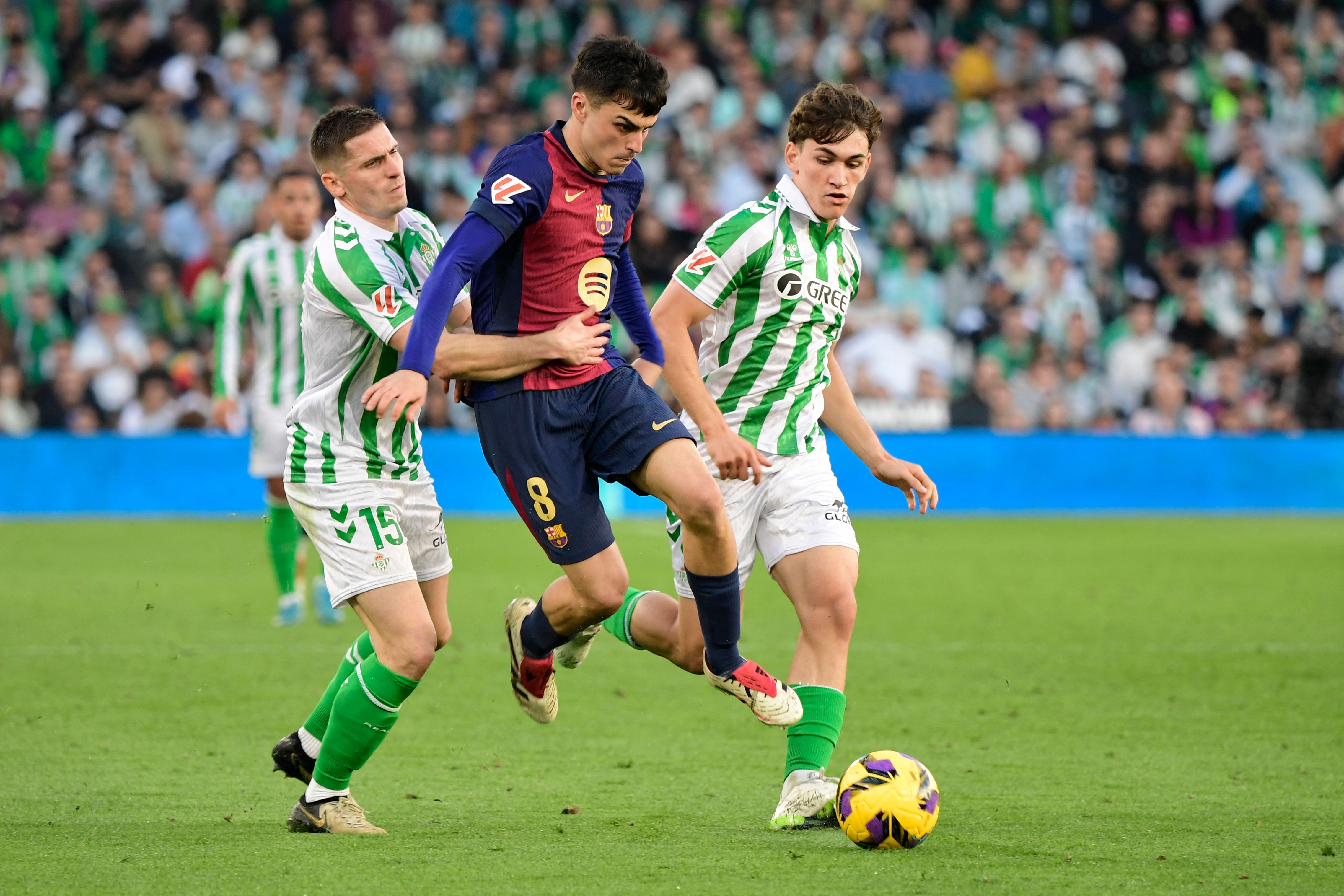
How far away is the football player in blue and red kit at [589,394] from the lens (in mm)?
4484

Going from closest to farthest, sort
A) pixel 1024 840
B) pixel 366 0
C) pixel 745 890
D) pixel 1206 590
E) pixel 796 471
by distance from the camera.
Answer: pixel 745 890 → pixel 1024 840 → pixel 796 471 → pixel 1206 590 → pixel 366 0

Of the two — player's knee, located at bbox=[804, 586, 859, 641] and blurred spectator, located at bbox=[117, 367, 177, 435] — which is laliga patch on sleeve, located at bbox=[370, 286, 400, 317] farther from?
blurred spectator, located at bbox=[117, 367, 177, 435]

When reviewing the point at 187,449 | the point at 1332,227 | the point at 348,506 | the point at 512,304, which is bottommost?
the point at 187,449

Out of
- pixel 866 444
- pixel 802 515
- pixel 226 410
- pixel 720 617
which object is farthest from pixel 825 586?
pixel 226 410

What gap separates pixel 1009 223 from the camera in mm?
18906

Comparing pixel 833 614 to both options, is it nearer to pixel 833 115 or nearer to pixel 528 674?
pixel 528 674

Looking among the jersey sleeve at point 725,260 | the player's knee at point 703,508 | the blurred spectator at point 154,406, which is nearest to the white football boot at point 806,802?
the player's knee at point 703,508

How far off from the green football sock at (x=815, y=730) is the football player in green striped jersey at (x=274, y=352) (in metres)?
4.64

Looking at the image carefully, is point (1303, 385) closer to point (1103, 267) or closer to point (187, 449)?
point (1103, 267)

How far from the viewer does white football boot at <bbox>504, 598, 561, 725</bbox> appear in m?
5.20

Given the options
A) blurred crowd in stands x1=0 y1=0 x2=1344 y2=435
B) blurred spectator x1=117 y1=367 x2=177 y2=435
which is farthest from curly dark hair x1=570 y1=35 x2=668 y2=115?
blurred spectator x1=117 y1=367 x2=177 y2=435

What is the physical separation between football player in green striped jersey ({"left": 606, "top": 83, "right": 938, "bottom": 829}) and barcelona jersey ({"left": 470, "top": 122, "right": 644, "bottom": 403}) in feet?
1.12

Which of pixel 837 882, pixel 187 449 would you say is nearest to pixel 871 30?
pixel 187 449

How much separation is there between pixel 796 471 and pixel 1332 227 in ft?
54.3
